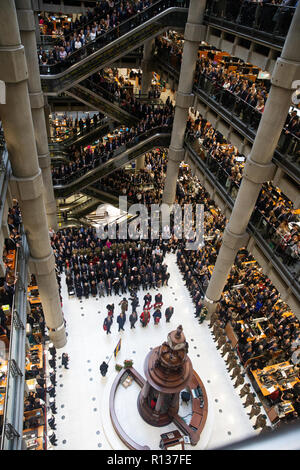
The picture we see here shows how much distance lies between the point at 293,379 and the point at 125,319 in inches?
289

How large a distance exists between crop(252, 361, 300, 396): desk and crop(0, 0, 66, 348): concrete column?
8412 mm

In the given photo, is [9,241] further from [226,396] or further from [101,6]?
[101,6]

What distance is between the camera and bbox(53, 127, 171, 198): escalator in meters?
17.4

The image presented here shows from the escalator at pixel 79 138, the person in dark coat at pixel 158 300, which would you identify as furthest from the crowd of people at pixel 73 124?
the person in dark coat at pixel 158 300

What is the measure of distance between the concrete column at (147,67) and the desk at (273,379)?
17802 millimetres

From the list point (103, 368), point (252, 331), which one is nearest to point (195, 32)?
point (252, 331)

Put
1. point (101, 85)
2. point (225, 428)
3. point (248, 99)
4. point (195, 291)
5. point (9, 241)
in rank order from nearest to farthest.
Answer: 1. point (9, 241)
2. point (225, 428)
3. point (248, 99)
4. point (195, 291)
5. point (101, 85)

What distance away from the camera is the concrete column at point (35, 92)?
1153cm

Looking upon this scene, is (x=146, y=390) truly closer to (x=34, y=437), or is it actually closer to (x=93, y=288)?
(x=34, y=437)

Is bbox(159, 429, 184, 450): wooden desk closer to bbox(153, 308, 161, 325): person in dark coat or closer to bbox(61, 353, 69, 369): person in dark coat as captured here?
bbox(61, 353, 69, 369): person in dark coat

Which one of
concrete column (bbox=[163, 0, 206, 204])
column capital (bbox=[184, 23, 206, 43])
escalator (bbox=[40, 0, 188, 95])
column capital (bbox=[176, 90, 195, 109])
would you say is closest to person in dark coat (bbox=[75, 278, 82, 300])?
concrete column (bbox=[163, 0, 206, 204])

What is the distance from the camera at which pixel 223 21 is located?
12547 millimetres

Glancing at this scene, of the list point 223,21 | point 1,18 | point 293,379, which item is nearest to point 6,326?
point 1,18

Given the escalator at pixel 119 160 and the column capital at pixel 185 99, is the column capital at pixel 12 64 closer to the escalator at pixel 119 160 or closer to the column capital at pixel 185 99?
the escalator at pixel 119 160
